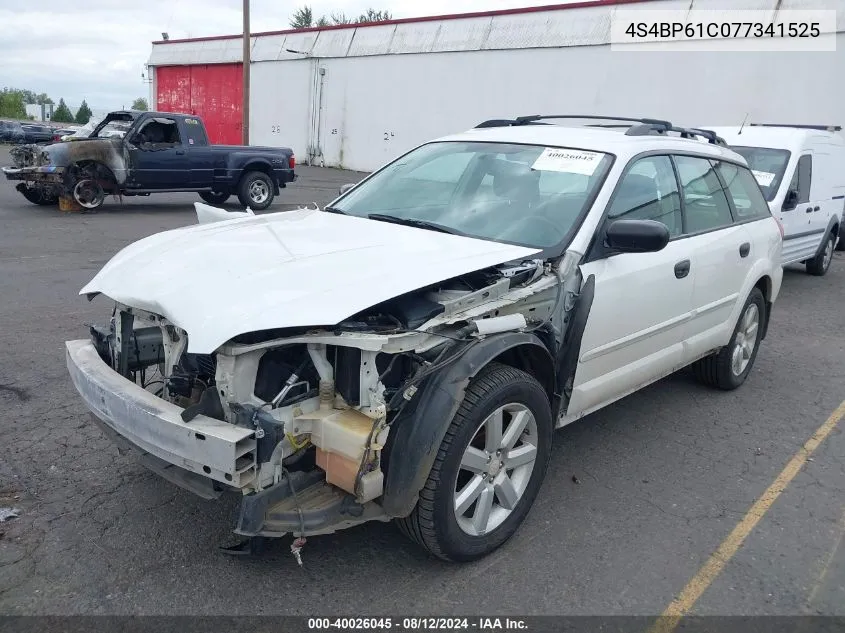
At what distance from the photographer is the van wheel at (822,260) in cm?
1047

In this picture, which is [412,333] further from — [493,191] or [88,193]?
[88,193]

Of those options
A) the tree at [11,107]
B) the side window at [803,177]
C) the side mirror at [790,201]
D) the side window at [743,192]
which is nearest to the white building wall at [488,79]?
the side window at [803,177]

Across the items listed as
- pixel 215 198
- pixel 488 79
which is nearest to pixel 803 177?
→ pixel 215 198

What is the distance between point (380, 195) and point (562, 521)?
6.89 feet

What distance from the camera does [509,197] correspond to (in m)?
3.88

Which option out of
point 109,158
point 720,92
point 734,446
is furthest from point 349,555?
point 720,92

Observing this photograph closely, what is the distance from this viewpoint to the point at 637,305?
380cm

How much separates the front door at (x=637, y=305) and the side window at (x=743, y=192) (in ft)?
2.87

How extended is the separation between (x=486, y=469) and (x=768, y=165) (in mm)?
7768

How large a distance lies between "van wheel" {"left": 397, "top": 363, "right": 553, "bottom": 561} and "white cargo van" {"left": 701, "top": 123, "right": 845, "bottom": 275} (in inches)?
259

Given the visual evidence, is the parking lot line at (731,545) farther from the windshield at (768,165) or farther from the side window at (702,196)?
the windshield at (768,165)

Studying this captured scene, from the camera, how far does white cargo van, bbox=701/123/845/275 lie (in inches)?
352

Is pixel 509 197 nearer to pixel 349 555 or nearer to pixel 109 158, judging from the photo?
pixel 349 555

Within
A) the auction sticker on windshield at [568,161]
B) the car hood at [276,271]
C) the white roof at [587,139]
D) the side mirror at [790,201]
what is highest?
the white roof at [587,139]
